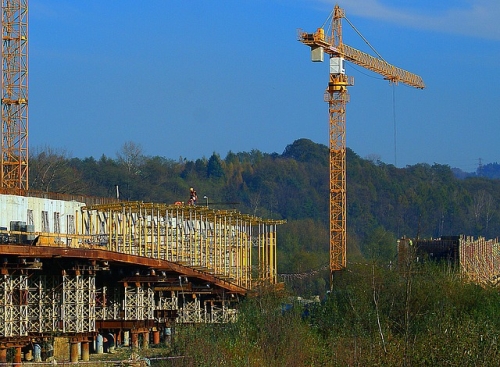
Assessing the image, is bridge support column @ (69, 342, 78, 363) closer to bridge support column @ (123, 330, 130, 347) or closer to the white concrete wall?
the white concrete wall

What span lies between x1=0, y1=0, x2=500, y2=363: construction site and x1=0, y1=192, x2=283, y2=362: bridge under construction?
0.07 metres

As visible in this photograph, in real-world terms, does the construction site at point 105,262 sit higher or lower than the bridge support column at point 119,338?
higher

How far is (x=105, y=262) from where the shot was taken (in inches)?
2343

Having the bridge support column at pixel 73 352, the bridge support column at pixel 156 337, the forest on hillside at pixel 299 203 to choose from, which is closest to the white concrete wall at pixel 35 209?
the bridge support column at pixel 73 352

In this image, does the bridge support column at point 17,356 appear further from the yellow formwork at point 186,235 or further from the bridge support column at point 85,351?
the yellow formwork at point 186,235

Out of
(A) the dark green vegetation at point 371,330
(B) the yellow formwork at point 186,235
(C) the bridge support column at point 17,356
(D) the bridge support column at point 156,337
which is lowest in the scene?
(D) the bridge support column at point 156,337

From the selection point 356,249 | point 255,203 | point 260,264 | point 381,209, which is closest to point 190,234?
point 260,264

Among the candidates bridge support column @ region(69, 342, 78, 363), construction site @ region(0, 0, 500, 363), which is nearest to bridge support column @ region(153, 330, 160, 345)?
construction site @ region(0, 0, 500, 363)

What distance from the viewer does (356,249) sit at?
499ft

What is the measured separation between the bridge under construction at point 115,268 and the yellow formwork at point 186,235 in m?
0.09

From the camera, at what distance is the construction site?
57469 millimetres

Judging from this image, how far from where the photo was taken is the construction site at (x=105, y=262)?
57469mm

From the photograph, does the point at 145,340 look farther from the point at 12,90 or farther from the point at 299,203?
the point at 299,203

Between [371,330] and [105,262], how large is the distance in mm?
18871
